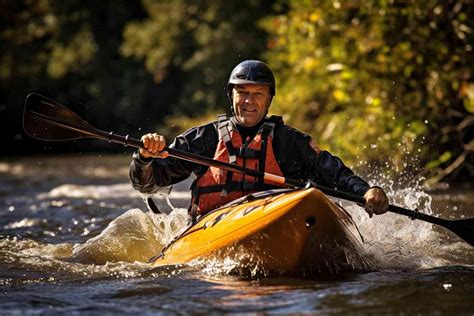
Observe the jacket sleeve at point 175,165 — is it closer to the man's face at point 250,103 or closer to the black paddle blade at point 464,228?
the man's face at point 250,103

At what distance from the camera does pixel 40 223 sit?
28.1 feet

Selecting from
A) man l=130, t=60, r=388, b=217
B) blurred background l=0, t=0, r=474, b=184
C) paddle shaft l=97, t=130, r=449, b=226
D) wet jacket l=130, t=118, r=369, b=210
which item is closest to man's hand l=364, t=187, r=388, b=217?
paddle shaft l=97, t=130, r=449, b=226

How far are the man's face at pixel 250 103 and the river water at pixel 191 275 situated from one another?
1065mm

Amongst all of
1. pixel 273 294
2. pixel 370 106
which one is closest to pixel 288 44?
pixel 370 106

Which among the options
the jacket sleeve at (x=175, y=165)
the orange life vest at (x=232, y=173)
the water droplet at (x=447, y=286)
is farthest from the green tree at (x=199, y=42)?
the water droplet at (x=447, y=286)

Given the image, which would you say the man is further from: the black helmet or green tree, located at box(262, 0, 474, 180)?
green tree, located at box(262, 0, 474, 180)

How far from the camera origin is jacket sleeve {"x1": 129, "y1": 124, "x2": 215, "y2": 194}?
19.3 ft

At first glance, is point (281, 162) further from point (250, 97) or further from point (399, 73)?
point (399, 73)

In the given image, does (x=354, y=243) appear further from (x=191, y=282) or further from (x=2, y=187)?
(x=2, y=187)

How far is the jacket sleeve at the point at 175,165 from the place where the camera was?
Result: 5.88 metres

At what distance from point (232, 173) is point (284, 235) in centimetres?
88

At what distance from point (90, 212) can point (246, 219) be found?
4.48 m

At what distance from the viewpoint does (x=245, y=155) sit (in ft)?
18.8

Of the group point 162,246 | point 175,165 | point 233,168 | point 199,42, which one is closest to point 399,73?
point 162,246
